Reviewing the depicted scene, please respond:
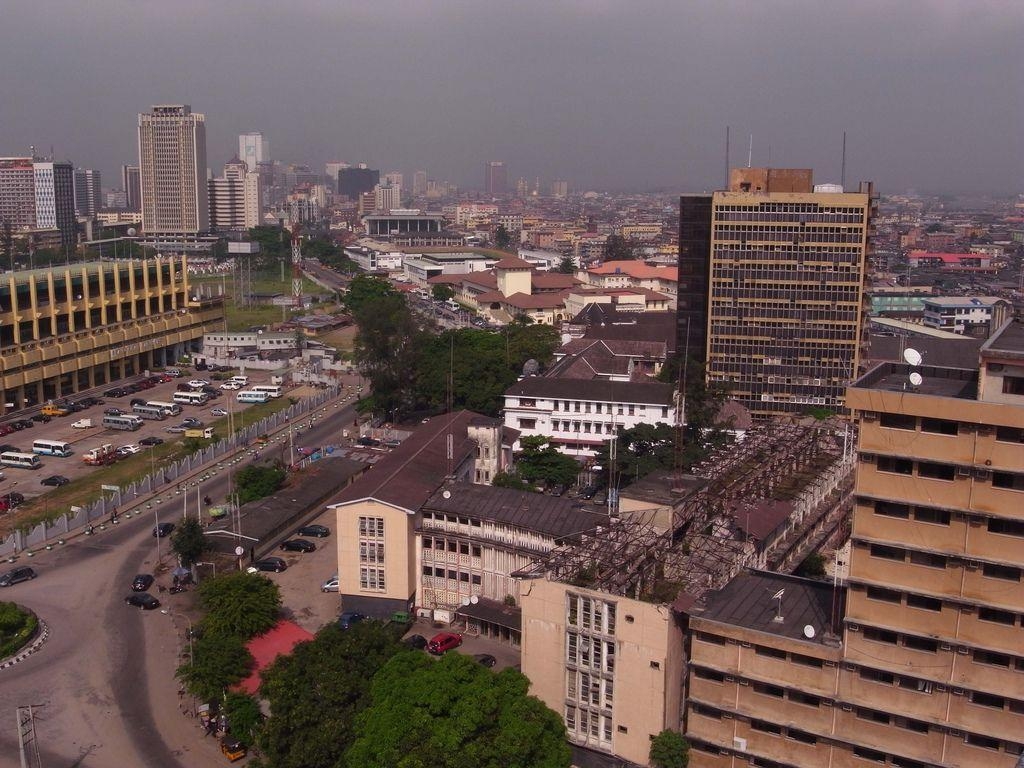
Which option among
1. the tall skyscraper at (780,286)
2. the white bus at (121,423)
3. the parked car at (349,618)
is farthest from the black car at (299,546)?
the tall skyscraper at (780,286)

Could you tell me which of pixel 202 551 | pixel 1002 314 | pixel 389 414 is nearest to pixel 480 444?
pixel 202 551

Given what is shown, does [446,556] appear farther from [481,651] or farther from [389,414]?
[389,414]

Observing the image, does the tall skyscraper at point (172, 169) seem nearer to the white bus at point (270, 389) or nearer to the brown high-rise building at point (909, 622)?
the white bus at point (270, 389)

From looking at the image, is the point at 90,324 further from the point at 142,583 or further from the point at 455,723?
the point at 455,723

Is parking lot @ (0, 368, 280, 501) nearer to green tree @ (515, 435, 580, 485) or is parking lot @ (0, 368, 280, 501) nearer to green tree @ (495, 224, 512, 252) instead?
green tree @ (515, 435, 580, 485)

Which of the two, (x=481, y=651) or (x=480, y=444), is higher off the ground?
(x=480, y=444)

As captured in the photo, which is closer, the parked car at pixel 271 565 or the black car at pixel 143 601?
the black car at pixel 143 601

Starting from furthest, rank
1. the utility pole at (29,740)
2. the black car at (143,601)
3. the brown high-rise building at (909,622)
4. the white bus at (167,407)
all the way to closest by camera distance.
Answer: the white bus at (167,407) < the black car at (143,601) < the utility pole at (29,740) < the brown high-rise building at (909,622)
